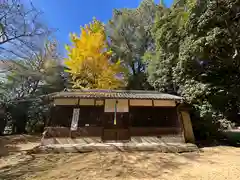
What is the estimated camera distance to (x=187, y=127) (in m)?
Answer: 9.38

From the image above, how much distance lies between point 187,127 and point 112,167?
5999 millimetres

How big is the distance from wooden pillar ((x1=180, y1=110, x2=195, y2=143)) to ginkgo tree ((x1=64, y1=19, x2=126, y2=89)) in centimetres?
711

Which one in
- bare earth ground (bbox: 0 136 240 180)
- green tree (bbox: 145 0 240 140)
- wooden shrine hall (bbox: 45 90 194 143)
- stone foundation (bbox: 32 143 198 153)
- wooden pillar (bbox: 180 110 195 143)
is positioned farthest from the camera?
wooden pillar (bbox: 180 110 195 143)

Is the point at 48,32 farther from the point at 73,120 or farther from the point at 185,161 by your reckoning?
the point at 185,161

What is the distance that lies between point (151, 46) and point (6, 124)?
57.2ft

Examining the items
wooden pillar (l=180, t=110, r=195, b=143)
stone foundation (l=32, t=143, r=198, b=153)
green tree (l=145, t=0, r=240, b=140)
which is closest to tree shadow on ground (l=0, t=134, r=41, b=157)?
stone foundation (l=32, t=143, r=198, b=153)

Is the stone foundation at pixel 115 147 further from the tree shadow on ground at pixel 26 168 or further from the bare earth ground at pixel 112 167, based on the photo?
the tree shadow on ground at pixel 26 168

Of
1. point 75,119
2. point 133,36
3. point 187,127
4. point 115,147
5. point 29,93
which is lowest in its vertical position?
point 115,147

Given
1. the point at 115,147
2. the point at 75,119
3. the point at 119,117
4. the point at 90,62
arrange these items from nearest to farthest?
the point at 115,147, the point at 75,119, the point at 119,117, the point at 90,62

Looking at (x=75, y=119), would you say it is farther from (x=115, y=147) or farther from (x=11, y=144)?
(x=11, y=144)

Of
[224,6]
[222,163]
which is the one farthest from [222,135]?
[224,6]

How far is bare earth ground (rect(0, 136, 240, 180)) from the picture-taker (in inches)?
177

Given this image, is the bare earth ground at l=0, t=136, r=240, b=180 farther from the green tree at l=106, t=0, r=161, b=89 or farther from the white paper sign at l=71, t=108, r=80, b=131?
the green tree at l=106, t=0, r=161, b=89

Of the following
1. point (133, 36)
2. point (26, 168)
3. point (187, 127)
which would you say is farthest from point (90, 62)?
point (26, 168)
